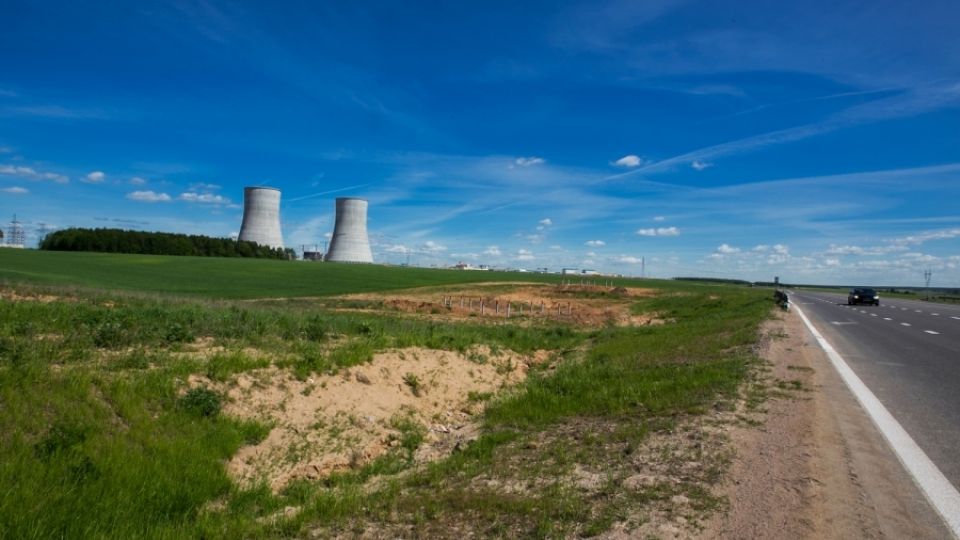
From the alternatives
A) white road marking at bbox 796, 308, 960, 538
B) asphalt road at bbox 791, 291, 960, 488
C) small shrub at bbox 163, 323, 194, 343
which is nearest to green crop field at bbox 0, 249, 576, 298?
small shrub at bbox 163, 323, 194, 343

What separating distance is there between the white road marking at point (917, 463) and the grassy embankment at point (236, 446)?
5.31ft

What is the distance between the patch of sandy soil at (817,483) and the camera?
4102mm

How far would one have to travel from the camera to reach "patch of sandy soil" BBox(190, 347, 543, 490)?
805cm

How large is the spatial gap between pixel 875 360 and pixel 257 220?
262 ft

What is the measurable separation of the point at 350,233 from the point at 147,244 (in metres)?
49.6

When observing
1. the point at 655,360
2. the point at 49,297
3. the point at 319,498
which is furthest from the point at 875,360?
the point at 49,297

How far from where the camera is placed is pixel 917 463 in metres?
5.55

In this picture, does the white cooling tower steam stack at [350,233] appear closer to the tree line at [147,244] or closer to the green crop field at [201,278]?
the green crop field at [201,278]

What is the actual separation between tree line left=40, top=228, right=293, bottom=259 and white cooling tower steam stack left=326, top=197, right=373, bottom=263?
22.6 meters

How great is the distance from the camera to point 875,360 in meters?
13.3

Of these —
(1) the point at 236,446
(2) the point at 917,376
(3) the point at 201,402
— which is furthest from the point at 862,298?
(3) the point at 201,402

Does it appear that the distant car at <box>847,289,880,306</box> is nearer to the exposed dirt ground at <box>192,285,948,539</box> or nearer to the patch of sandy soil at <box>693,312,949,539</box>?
the exposed dirt ground at <box>192,285,948,539</box>

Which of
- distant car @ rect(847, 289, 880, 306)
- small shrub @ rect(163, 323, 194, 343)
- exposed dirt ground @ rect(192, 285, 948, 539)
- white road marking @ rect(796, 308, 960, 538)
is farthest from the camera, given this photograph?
distant car @ rect(847, 289, 880, 306)

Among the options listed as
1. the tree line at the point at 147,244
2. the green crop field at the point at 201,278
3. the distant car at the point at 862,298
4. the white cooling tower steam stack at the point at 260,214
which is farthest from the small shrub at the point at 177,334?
the tree line at the point at 147,244
